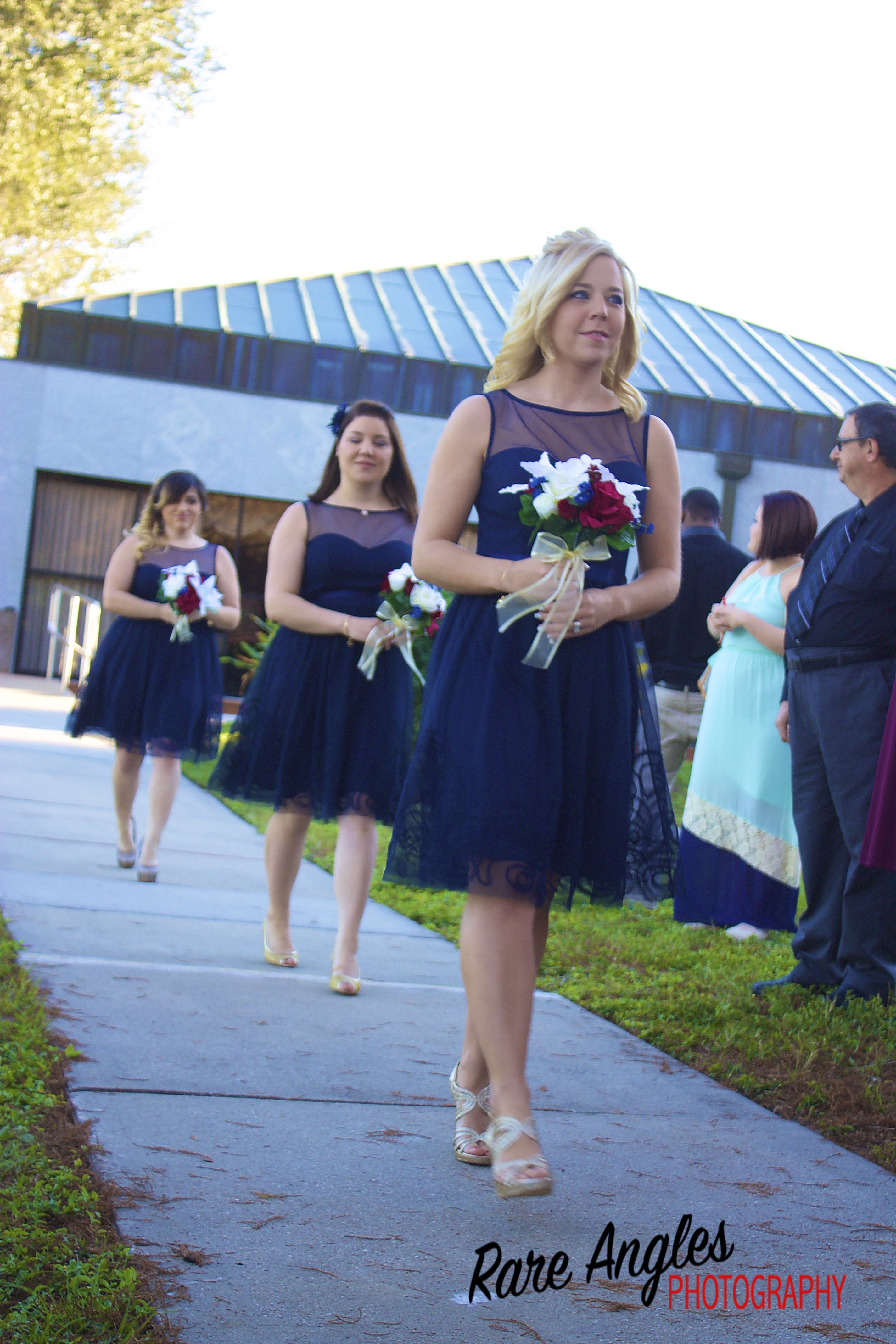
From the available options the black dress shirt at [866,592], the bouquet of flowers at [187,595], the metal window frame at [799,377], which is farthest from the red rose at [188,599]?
the metal window frame at [799,377]

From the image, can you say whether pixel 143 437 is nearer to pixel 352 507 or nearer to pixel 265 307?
pixel 265 307

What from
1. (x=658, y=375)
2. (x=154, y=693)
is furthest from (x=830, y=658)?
(x=658, y=375)

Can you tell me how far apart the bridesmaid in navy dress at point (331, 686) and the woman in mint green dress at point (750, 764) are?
6.10ft

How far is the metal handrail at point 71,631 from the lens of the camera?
17.0 metres

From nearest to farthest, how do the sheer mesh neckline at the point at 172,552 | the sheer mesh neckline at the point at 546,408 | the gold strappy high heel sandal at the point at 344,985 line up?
the sheer mesh neckline at the point at 546,408 → the gold strappy high heel sandal at the point at 344,985 → the sheer mesh neckline at the point at 172,552

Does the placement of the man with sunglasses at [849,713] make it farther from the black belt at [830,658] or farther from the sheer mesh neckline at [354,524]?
the sheer mesh neckline at [354,524]

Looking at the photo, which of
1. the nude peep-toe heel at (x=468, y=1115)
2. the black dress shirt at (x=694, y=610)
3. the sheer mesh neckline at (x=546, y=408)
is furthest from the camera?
the black dress shirt at (x=694, y=610)

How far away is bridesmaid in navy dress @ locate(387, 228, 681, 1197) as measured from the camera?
2.65 meters

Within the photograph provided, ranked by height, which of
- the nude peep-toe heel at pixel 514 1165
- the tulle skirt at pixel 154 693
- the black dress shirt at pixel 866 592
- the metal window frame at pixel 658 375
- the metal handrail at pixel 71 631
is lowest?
the metal handrail at pixel 71 631

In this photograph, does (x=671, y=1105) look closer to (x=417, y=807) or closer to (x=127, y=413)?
(x=417, y=807)

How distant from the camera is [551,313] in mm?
2914

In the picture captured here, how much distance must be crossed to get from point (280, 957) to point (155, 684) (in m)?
2.10

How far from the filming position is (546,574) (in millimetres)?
2705

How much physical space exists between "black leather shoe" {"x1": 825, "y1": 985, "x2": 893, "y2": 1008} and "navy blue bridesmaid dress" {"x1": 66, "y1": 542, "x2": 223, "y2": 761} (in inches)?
123
